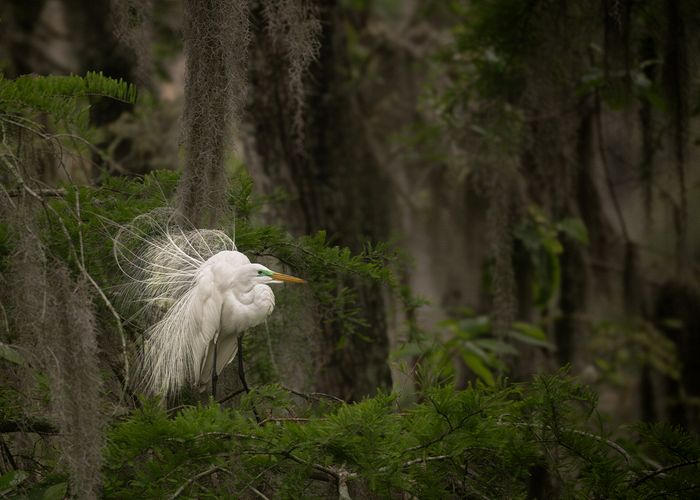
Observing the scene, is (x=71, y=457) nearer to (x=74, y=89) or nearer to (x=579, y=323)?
(x=74, y=89)

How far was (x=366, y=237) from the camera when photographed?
362 centimetres

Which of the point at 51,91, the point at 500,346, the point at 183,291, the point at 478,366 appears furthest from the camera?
the point at 478,366

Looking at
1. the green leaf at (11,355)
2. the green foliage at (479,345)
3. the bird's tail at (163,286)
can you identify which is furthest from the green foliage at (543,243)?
the green leaf at (11,355)

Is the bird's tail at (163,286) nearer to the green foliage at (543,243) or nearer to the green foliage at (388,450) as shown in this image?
the green foliage at (388,450)

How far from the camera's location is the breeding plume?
6.31ft

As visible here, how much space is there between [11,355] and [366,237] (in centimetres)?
212

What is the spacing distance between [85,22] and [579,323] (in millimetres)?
3021

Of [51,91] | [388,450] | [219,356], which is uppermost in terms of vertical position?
[51,91]

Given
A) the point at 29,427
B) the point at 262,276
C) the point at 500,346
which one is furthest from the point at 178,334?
the point at 500,346

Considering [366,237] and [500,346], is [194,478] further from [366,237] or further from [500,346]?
[366,237]

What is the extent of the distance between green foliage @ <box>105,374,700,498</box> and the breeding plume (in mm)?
230

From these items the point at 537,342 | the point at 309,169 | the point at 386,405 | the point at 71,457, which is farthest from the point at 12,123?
the point at 537,342

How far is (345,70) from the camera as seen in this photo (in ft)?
12.2

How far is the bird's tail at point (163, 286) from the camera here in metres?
1.95
